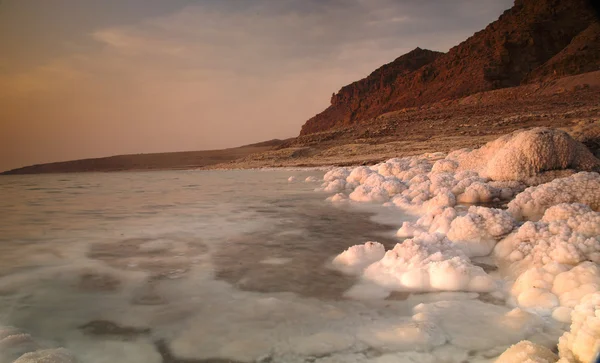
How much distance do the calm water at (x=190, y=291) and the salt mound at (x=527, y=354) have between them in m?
0.40

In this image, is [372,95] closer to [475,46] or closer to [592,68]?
[475,46]

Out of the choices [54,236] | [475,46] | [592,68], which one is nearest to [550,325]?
[54,236]

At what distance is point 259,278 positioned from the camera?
195 centimetres

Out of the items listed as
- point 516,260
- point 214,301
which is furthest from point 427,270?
point 214,301

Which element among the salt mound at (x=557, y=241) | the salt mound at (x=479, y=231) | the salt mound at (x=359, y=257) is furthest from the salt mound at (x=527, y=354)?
the salt mound at (x=479, y=231)

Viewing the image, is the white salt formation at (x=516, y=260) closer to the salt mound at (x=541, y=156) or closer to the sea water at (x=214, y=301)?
the sea water at (x=214, y=301)

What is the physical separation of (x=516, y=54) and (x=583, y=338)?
4139 cm

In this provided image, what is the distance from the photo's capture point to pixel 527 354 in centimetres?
108

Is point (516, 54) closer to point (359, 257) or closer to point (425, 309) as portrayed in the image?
point (359, 257)

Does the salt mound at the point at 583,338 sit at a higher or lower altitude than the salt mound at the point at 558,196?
lower

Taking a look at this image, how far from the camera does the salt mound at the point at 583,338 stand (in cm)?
103

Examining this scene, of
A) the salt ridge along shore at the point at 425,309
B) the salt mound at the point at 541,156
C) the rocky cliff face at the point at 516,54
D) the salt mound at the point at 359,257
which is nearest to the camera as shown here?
the salt ridge along shore at the point at 425,309

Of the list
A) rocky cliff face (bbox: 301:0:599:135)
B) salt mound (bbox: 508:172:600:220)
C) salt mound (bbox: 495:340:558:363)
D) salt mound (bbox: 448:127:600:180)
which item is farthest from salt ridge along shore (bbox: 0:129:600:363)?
rocky cliff face (bbox: 301:0:599:135)

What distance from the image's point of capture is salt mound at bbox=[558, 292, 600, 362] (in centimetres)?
103
